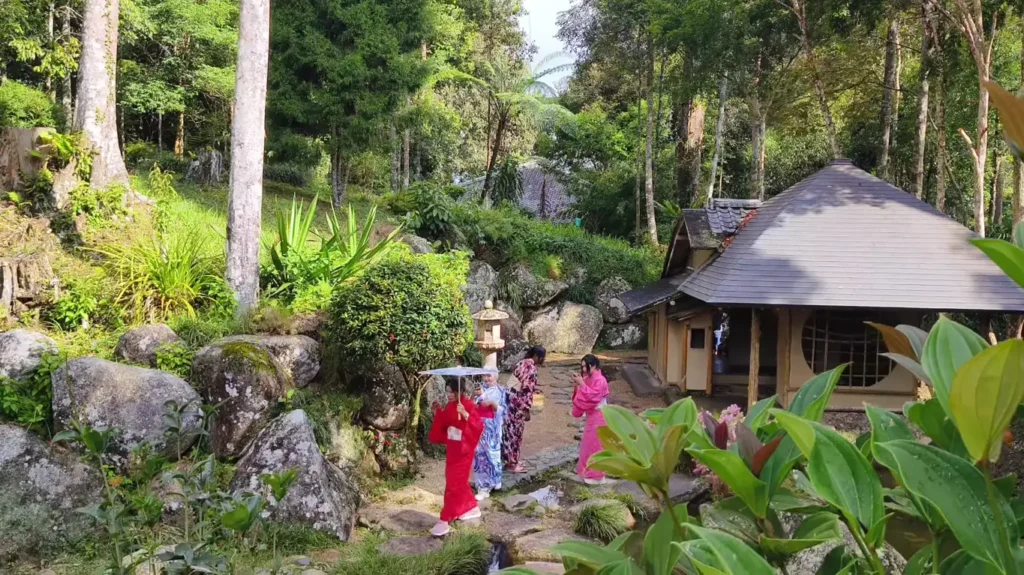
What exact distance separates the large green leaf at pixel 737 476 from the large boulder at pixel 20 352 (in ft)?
21.3

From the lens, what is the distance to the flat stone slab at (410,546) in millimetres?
5236

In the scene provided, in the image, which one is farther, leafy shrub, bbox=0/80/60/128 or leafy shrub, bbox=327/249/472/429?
leafy shrub, bbox=0/80/60/128

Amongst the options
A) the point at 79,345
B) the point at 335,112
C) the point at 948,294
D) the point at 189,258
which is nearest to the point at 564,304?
the point at 335,112

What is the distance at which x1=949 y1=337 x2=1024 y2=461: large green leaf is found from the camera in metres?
0.70

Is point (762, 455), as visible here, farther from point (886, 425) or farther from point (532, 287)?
point (532, 287)

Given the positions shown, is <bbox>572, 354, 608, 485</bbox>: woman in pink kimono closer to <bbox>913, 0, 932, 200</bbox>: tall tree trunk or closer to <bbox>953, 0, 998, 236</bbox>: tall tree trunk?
<bbox>953, 0, 998, 236</bbox>: tall tree trunk

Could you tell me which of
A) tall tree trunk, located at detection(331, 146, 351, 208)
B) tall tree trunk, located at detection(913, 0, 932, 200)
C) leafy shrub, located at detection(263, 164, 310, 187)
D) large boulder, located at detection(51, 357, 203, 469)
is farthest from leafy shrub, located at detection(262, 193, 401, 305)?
leafy shrub, located at detection(263, 164, 310, 187)

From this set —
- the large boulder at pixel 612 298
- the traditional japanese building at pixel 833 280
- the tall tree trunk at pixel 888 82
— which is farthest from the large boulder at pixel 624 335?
the tall tree trunk at pixel 888 82

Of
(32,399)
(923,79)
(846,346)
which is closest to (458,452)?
(32,399)

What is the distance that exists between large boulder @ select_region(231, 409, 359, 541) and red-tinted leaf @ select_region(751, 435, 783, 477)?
15.9ft

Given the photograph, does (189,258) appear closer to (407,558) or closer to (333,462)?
(333,462)

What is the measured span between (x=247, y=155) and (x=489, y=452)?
3.90 meters

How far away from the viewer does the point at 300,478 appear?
5.57 m

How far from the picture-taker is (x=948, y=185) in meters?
18.5
